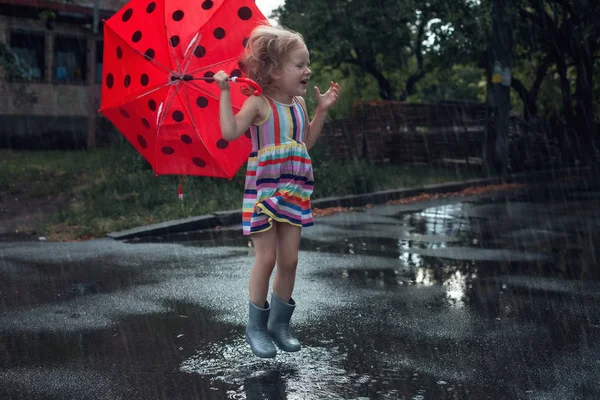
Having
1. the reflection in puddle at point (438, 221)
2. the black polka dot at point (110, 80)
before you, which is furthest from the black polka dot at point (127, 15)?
the reflection in puddle at point (438, 221)

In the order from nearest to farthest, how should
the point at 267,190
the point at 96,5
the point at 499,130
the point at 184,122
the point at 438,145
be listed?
the point at 267,190, the point at 184,122, the point at 499,130, the point at 438,145, the point at 96,5

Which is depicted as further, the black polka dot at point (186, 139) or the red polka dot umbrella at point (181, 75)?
the black polka dot at point (186, 139)

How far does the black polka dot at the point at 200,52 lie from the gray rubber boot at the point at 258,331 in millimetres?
1424

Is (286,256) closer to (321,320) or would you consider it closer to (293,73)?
(293,73)

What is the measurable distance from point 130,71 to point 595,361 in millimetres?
3148

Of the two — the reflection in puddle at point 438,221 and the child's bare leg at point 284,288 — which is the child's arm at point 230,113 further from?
the reflection in puddle at point 438,221

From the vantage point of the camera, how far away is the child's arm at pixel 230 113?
4.38m

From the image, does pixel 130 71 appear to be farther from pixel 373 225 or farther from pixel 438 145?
pixel 438 145

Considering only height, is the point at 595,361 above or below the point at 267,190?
below

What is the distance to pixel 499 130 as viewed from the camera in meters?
19.5

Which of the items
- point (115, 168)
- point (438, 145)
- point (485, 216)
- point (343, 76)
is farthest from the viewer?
point (343, 76)

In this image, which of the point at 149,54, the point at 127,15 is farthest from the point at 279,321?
the point at 127,15

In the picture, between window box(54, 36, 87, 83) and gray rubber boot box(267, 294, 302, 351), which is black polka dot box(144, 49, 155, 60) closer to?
gray rubber boot box(267, 294, 302, 351)

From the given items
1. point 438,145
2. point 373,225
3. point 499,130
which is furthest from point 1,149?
point 373,225
